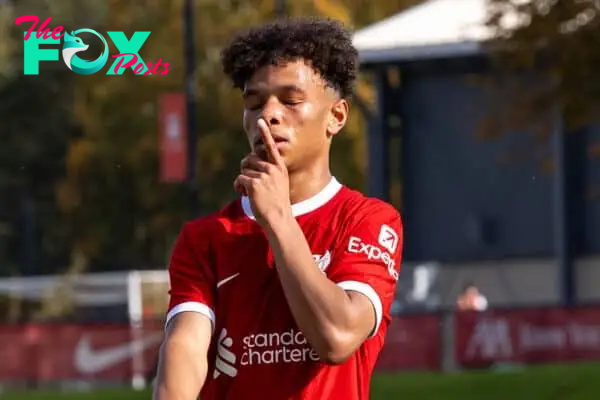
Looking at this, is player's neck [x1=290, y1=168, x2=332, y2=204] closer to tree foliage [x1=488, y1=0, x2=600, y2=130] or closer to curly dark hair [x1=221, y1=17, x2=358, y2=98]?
curly dark hair [x1=221, y1=17, x2=358, y2=98]

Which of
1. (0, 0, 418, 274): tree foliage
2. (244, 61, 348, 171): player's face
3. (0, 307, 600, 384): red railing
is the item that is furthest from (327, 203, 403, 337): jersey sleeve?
(0, 0, 418, 274): tree foliage

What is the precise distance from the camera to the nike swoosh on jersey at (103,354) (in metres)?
25.5

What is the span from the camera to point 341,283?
14.8ft

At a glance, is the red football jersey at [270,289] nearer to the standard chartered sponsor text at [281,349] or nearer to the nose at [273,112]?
the standard chartered sponsor text at [281,349]

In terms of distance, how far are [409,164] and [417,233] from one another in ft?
5.63

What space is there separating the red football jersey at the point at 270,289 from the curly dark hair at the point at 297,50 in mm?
303

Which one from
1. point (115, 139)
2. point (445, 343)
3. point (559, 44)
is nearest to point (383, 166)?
point (115, 139)

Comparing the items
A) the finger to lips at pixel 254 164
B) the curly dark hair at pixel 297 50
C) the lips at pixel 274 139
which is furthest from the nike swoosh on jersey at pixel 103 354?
the finger to lips at pixel 254 164

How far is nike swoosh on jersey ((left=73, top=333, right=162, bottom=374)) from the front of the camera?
25.5 meters

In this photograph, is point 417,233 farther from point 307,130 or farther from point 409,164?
point 307,130

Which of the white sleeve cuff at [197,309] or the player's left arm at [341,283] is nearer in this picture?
the player's left arm at [341,283]

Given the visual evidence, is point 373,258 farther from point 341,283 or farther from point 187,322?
Result: point 187,322

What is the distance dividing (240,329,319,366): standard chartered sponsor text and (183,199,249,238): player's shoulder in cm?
31

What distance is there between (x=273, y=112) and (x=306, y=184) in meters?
0.27
